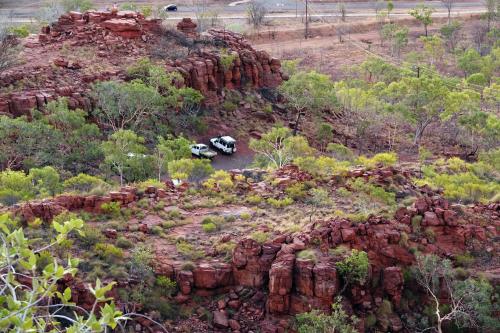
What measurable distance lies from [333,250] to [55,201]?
8180 mm

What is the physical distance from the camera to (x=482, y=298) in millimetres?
18703

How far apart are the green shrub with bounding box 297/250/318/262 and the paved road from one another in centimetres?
5619

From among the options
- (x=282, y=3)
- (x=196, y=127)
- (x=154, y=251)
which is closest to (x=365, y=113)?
(x=196, y=127)

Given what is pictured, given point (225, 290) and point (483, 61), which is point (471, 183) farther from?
point (483, 61)

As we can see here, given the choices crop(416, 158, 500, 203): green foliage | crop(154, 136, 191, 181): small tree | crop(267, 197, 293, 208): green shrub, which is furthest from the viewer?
crop(154, 136, 191, 181): small tree

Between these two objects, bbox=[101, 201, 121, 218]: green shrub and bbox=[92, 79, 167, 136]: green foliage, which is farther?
bbox=[92, 79, 167, 136]: green foliage

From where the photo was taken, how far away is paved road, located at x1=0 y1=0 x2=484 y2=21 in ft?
245

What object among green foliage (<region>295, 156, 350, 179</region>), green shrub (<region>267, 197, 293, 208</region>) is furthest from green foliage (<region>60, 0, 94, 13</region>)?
green shrub (<region>267, 197, 293, 208</region>)

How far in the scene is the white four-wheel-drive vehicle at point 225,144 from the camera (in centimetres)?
3969

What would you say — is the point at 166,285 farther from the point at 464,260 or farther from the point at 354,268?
the point at 464,260

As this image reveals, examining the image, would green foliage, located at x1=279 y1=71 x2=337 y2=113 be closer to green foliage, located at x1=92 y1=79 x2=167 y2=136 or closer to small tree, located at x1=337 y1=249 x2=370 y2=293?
green foliage, located at x1=92 y1=79 x2=167 y2=136

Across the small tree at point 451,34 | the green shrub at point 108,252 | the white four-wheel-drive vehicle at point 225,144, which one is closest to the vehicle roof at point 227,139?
the white four-wheel-drive vehicle at point 225,144

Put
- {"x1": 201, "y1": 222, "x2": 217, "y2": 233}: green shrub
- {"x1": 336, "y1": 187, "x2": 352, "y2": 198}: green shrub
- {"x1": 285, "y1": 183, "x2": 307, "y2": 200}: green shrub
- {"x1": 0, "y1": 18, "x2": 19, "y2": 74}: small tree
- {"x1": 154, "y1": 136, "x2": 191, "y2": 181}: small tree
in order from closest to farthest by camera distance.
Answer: {"x1": 201, "y1": 222, "x2": 217, "y2": 233}: green shrub
{"x1": 336, "y1": 187, "x2": 352, "y2": 198}: green shrub
{"x1": 285, "y1": 183, "x2": 307, "y2": 200}: green shrub
{"x1": 154, "y1": 136, "x2": 191, "y2": 181}: small tree
{"x1": 0, "y1": 18, "x2": 19, "y2": 74}: small tree

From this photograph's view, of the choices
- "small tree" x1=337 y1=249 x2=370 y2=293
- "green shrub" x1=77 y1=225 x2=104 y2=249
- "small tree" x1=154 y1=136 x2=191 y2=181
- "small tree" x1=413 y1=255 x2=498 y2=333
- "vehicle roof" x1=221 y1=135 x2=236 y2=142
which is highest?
"green shrub" x1=77 y1=225 x2=104 y2=249
